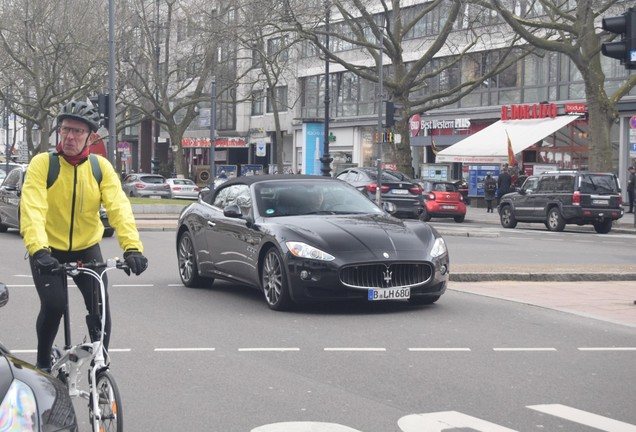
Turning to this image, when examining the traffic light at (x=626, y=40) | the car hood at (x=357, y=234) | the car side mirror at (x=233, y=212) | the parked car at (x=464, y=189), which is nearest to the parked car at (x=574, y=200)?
the parked car at (x=464, y=189)

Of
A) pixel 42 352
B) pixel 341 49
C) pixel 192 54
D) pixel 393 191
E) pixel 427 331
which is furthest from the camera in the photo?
pixel 341 49

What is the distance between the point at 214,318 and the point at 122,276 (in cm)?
466

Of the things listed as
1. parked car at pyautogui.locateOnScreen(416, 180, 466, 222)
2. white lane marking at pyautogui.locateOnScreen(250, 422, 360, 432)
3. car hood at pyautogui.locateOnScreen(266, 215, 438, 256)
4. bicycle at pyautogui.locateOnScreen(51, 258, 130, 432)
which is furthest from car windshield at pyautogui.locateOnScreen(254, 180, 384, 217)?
parked car at pyautogui.locateOnScreen(416, 180, 466, 222)

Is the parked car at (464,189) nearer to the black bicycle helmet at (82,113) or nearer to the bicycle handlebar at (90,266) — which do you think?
the black bicycle helmet at (82,113)

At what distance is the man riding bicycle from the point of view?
602 cm

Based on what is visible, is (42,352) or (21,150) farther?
(21,150)

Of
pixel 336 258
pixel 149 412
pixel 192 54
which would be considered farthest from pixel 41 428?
pixel 192 54

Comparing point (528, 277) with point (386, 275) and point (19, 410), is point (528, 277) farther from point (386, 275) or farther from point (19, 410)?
point (19, 410)

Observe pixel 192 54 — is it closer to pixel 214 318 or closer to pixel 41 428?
pixel 214 318

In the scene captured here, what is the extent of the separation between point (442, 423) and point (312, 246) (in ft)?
16.5

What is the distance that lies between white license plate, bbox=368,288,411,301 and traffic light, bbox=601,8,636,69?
335 centimetres

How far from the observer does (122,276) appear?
15672 millimetres

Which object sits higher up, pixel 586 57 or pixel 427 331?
pixel 586 57

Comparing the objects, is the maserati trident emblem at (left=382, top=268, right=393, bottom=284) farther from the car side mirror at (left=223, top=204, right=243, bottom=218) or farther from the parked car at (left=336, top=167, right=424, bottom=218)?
the parked car at (left=336, top=167, right=424, bottom=218)
